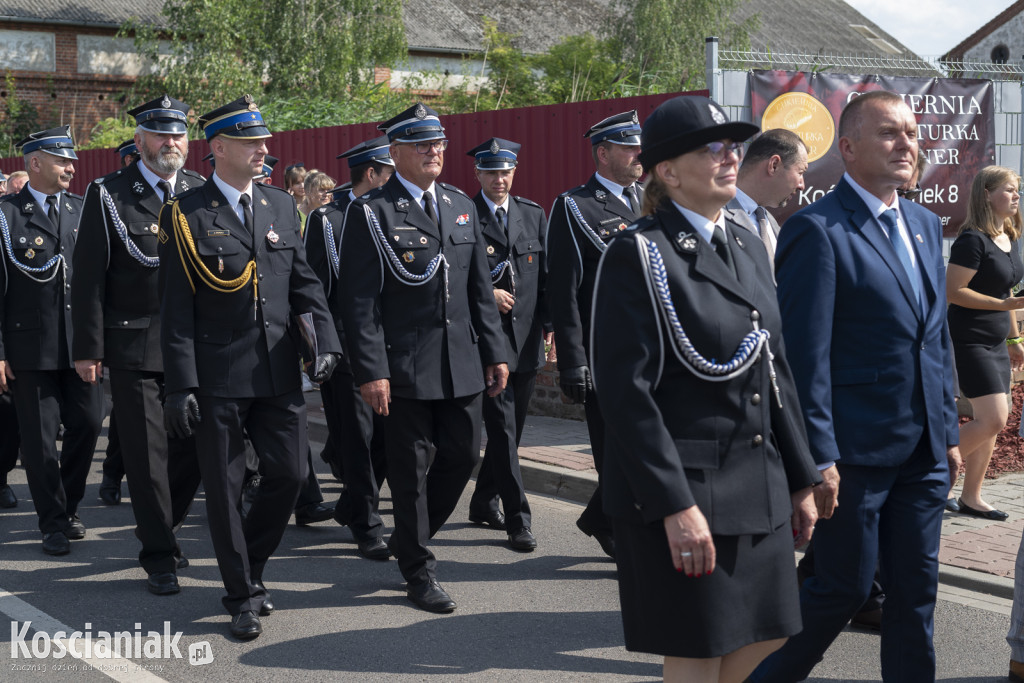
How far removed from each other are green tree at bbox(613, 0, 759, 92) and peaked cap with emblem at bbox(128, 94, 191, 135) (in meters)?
33.6

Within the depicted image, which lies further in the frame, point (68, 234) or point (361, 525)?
point (68, 234)

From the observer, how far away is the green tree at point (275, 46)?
31828 mm

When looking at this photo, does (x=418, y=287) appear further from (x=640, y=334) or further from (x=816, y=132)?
(x=816, y=132)

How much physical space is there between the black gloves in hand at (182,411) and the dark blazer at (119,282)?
91 centimetres

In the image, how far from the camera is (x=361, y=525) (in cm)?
636

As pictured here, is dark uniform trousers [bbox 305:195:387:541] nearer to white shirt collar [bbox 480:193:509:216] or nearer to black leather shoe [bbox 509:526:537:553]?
black leather shoe [bbox 509:526:537:553]

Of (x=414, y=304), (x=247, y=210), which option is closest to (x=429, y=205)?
(x=414, y=304)

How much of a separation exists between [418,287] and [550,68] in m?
31.6

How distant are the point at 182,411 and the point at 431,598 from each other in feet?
4.44

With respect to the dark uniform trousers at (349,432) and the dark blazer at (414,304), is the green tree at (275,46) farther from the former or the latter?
the dark blazer at (414,304)

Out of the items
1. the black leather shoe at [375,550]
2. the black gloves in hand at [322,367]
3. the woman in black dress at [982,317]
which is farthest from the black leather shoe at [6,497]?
the woman in black dress at [982,317]

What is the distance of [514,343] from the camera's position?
22.6ft

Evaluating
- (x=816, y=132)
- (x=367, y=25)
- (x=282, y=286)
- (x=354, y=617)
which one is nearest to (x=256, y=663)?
(x=354, y=617)

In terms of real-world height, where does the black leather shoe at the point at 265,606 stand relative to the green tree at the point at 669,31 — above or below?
below
